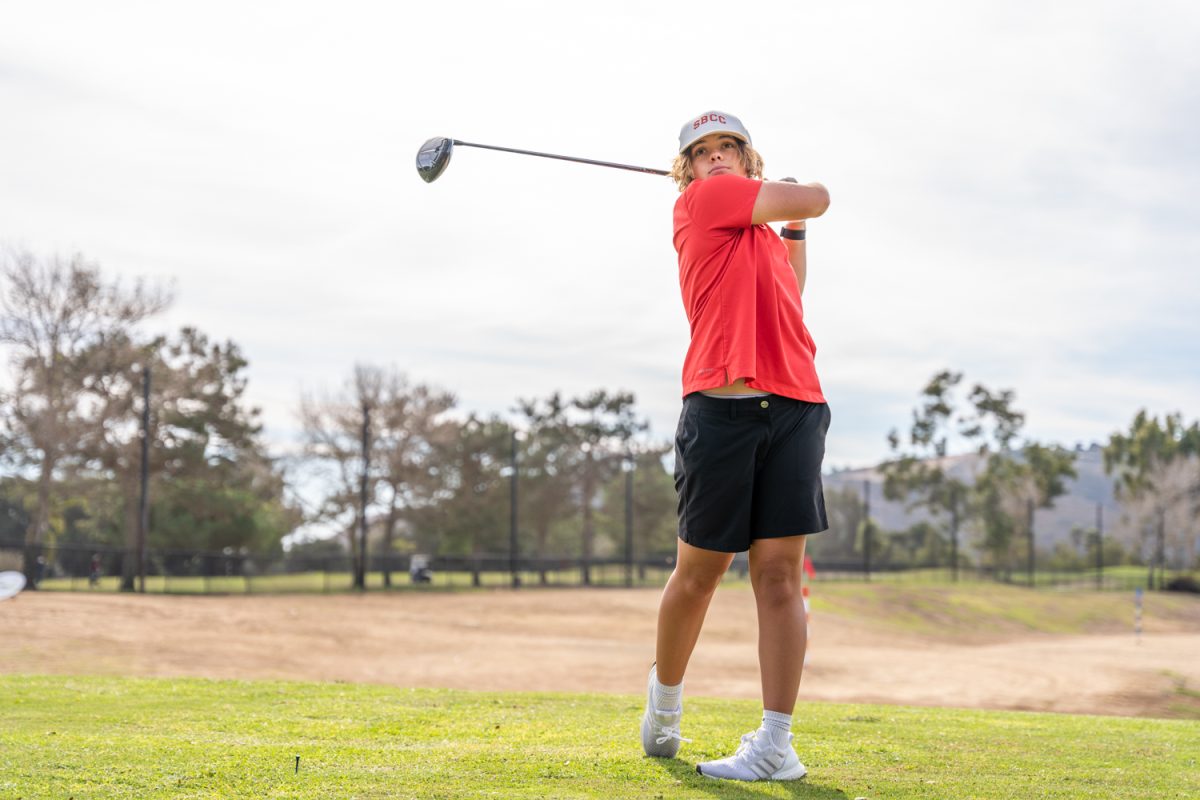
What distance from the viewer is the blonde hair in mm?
3293

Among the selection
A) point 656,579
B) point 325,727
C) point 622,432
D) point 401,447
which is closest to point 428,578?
point 401,447

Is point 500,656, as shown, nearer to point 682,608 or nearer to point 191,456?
point 682,608

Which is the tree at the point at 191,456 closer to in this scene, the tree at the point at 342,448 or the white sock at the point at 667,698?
the tree at the point at 342,448

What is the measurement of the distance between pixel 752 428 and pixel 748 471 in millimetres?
117

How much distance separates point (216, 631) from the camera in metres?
17.8

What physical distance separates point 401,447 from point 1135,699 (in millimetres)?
31042

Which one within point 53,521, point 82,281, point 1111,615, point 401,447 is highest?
point 82,281

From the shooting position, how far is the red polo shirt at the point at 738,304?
3.04 meters

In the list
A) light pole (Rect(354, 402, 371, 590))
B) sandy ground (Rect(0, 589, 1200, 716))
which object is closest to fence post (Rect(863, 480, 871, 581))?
light pole (Rect(354, 402, 371, 590))

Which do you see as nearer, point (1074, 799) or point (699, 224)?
point (1074, 799)

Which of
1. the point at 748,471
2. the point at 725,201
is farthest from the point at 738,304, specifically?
the point at 748,471

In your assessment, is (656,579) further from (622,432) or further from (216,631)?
(216,631)

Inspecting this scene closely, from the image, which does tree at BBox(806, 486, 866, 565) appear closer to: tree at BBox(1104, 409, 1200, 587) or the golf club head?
tree at BBox(1104, 409, 1200, 587)

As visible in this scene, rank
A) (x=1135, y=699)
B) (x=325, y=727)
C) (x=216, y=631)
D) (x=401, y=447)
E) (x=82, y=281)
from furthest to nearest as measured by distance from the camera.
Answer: (x=401, y=447), (x=82, y=281), (x=216, y=631), (x=1135, y=699), (x=325, y=727)
